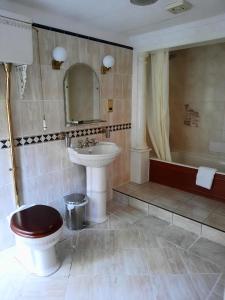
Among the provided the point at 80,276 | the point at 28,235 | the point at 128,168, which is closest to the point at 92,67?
the point at 128,168

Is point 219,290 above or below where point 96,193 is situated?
A: below

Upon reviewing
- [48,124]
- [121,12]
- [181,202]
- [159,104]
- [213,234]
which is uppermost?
[121,12]

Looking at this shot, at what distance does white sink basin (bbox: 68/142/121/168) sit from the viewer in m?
2.17

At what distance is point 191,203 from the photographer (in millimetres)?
2637

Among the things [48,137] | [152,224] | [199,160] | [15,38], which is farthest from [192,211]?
[15,38]

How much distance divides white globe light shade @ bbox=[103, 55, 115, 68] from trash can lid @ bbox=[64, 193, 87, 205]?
57.6 inches

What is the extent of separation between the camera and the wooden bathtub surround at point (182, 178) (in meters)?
2.66

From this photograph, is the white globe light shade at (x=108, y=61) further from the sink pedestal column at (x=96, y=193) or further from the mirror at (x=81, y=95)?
the sink pedestal column at (x=96, y=193)

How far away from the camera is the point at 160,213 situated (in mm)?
2584

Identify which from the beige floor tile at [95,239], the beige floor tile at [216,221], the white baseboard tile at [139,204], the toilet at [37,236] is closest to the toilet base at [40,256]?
the toilet at [37,236]

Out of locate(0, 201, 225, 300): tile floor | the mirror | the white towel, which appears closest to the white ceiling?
the mirror

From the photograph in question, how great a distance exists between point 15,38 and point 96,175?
4.67ft

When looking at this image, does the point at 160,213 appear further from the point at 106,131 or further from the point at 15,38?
Result: the point at 15,38

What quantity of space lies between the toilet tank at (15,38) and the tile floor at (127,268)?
1657mm
